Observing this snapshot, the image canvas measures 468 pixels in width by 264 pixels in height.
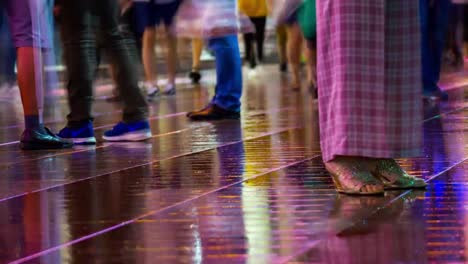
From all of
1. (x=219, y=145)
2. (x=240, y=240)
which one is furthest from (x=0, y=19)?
(x=240, y=240)

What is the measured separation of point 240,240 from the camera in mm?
3199

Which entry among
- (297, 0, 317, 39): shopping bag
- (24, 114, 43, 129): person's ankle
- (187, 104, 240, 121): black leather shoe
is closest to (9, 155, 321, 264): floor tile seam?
(24, 114, 43, 129): person's ankle

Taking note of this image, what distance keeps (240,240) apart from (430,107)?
16.6ft

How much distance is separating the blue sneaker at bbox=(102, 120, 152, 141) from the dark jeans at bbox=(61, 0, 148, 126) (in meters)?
0.05

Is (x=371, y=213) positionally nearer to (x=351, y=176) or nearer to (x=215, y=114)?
(x=351, y=176)

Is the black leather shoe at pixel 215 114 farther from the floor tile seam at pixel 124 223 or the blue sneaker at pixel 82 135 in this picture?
the floor tile seam at pixel 124 223

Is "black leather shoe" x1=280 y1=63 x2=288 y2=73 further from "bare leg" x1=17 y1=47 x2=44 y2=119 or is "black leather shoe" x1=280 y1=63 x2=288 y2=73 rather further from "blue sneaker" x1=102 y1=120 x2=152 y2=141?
"bare leg" x1=17 y1=47 x2=44 y2=119

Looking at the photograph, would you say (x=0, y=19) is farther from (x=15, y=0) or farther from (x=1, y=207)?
(x=1, y=207)

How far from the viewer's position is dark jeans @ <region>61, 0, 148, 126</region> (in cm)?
614

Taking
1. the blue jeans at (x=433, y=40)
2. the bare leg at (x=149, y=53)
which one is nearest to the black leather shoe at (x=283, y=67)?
the bare leg at (x=149, y=53)

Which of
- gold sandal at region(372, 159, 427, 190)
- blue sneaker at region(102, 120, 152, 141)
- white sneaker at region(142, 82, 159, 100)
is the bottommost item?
white sneaker at region(142, 82, 159, 100)

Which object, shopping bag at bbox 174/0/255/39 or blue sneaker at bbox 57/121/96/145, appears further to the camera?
shopping bag at bbox 174/0/255/39

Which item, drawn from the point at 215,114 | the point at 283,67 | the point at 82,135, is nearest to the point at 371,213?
the point at 82,135

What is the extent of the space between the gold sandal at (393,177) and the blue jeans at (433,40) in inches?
190
